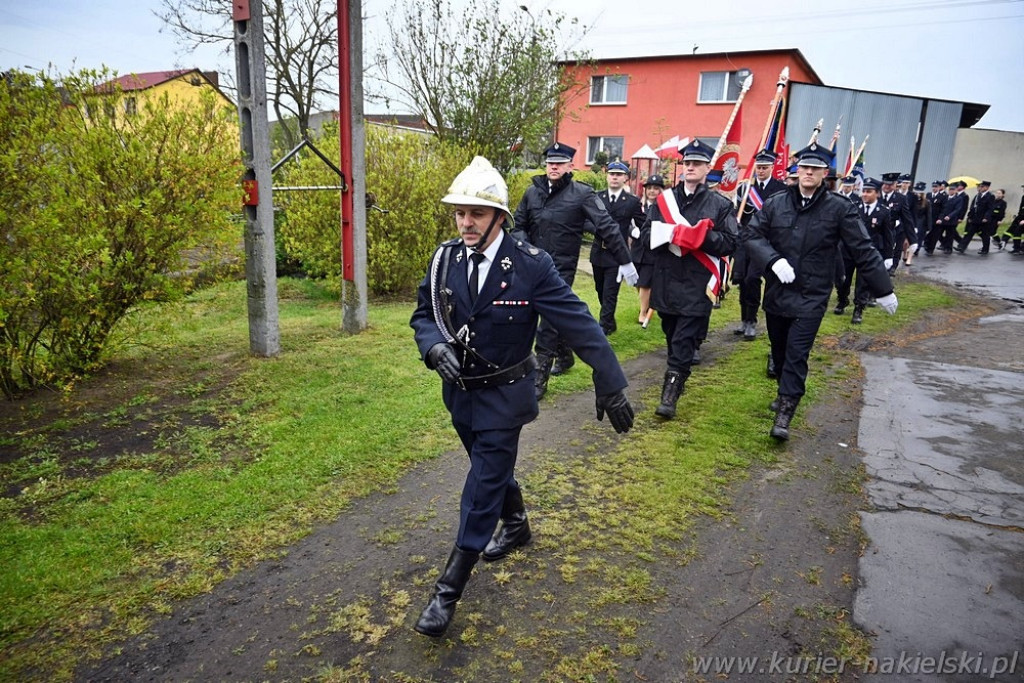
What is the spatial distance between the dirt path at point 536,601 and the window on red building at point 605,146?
99.0ft

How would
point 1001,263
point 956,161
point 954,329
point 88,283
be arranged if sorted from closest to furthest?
point 88,283 → point 954,329 → point 1001,263 → point 956,161

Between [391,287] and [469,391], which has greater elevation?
[469,391]

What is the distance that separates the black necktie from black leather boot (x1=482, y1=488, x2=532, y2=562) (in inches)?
42.8

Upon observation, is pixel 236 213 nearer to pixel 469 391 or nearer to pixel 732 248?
pixel 469 391

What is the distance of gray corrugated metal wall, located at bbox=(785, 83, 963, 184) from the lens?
29031 millimetres

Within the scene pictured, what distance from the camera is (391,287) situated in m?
10.5

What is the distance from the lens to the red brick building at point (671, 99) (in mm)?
30000

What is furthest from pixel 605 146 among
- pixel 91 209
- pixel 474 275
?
pixel 474 275

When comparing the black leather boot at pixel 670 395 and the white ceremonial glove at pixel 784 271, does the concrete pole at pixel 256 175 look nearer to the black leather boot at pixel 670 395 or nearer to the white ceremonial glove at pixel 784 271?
the black leather boot at pixel 670 395

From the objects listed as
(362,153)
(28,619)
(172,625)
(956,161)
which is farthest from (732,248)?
(956,161)

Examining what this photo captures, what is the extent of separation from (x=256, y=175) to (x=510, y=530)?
4.52 meters

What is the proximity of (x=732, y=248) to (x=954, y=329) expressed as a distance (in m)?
6.25

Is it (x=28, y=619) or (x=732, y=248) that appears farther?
(x=732, y=248)

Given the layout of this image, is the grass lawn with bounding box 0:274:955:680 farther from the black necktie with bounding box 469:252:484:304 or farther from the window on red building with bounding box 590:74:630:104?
the window on red building with bounding box 590:74:630:104
